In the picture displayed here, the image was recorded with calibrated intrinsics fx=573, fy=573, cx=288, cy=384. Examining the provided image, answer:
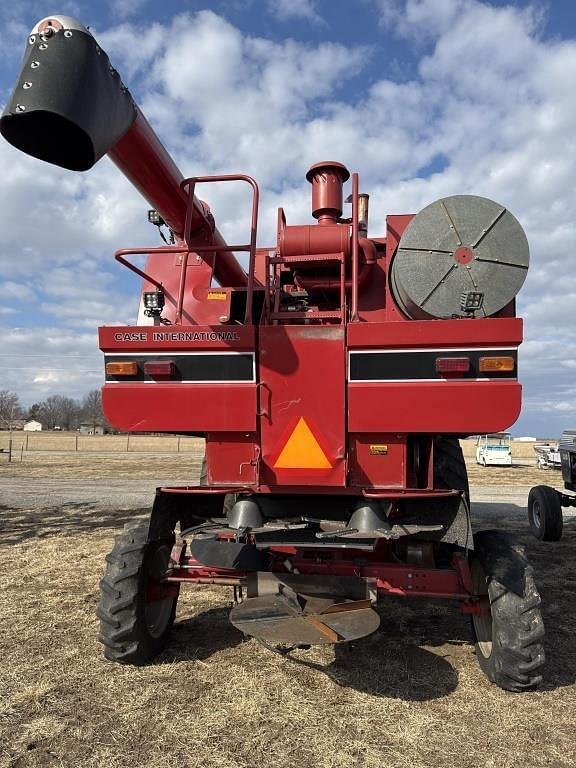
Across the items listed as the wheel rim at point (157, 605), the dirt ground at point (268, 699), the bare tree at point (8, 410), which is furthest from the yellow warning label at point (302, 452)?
the bare tree at point (8, 410)

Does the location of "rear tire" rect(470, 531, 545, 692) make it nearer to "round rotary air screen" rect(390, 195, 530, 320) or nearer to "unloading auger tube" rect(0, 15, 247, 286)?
"round rotary air screen" rect(390, 195, 530, 320)

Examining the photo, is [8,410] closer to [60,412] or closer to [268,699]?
[60,412]

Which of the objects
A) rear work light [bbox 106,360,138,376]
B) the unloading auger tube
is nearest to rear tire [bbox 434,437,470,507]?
rear work light [bbox 106,360,138,376]

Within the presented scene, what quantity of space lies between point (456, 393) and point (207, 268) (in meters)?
2.46

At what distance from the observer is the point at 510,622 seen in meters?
3.62

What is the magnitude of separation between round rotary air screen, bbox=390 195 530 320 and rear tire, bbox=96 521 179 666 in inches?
103

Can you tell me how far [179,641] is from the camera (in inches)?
178

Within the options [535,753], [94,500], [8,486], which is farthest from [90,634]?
[8,486]

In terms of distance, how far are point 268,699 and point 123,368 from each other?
7.59ft

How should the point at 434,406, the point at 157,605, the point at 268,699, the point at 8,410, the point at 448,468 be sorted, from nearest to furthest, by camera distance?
the point at 268,699, the point at 434,406, the point at 157,605, the point at 448,468, the point at 8,410

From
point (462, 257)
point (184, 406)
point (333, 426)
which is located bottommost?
point (333, 426)

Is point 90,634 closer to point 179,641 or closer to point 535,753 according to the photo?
point 179,641

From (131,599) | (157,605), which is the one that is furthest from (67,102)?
(157,605)

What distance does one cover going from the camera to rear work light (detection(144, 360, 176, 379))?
387 centimetres
